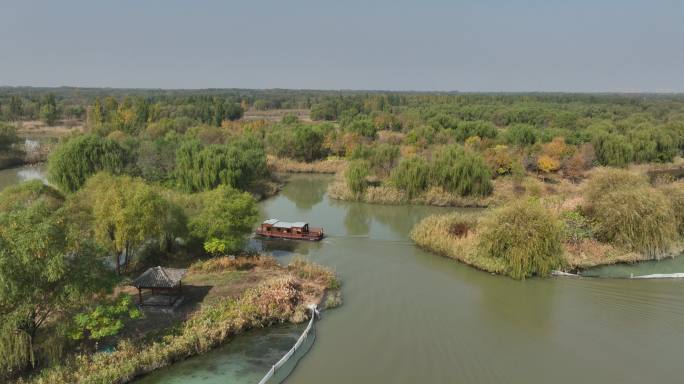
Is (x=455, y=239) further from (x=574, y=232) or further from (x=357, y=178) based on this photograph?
(x=357, y=178)

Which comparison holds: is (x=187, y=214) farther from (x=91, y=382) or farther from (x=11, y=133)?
(x=11, y=133)

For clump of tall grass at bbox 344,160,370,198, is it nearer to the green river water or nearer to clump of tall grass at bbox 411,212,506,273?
clump of tall grass at bbox 411,212,506,273

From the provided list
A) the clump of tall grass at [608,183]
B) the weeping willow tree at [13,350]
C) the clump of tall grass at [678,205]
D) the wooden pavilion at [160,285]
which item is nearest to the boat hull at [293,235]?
the wooden pavilion at [160,285]

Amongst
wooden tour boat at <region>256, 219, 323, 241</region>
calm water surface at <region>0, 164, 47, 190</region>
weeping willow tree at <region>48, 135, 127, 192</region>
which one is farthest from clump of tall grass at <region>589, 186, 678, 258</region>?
calm water surface at <region>0, 164, 47, 190</region>

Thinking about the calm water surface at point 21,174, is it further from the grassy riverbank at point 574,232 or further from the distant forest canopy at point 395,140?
the grassy riverbank at point 574,232

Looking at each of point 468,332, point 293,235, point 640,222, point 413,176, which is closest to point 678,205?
point 640,222

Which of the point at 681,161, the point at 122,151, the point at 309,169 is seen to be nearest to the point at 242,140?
the point at 309,169
